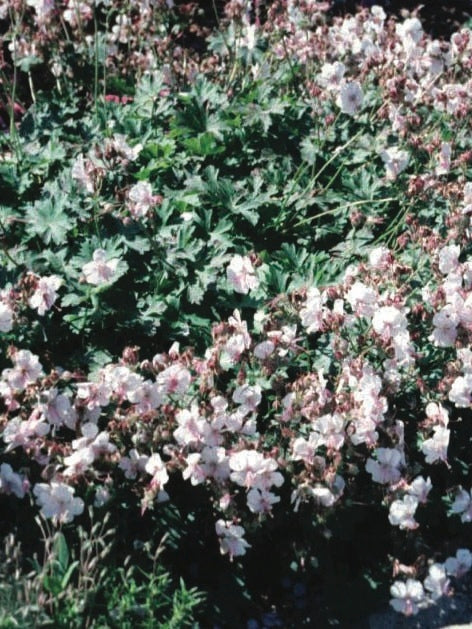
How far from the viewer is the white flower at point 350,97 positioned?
3852 mm

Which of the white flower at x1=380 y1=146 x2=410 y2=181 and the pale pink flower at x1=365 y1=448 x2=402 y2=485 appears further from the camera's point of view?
the white flower at x1=380 y1=146 x2=410 y2=181

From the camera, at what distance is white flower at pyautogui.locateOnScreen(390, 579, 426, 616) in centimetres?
284

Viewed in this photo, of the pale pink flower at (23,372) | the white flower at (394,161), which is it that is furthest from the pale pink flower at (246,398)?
the white flower at (394,161)

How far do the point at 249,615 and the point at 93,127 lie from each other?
2169 mm

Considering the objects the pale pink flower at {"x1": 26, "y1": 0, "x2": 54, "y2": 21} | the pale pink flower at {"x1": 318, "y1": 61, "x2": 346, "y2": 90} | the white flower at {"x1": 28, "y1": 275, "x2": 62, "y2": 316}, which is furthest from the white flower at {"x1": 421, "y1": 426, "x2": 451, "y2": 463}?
the pale pink flower at {"x1": 26, "y1": 0, "x2": 54, "y2": 21}

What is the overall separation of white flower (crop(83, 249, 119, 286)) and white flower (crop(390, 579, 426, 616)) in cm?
135

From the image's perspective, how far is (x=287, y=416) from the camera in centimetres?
300

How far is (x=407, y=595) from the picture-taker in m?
2.84

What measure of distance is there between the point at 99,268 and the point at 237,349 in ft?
1.80

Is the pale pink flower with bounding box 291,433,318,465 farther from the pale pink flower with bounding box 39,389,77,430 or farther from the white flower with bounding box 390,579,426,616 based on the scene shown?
the pale pink flower with bounding box 39,389,77,430

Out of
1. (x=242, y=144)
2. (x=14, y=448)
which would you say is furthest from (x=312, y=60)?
(x=14, y=448)

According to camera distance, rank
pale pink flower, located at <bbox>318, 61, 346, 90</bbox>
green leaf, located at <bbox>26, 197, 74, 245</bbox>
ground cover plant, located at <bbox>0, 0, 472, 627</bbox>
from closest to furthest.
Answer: ground cover plant, located at <bbox>0, 0, 472, 627</bbox> < green leaf, located at <bbox>26, 197, 74, 245</bbox> < pale pink flower, located at <bbox>318, 61, 346, 90</bbox>

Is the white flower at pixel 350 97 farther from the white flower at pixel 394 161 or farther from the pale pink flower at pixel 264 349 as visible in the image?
the pale pink flower at pixel 264 349

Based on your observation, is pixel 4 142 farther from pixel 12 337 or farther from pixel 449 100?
pixel 449 100
